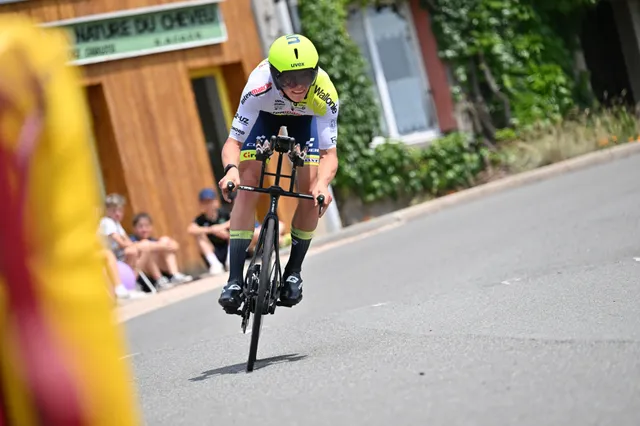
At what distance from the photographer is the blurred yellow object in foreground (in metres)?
3.11

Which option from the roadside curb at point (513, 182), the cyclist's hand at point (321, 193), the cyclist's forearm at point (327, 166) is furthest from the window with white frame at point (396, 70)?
the cyclist's hand at point (321, 193)

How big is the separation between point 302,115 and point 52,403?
565cm

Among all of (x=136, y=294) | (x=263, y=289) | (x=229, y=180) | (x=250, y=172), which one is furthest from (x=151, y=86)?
(x=263, y=289)

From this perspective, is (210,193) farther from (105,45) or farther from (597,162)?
(597,162)

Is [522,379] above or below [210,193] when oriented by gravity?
below

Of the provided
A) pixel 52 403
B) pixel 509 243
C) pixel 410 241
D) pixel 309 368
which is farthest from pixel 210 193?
pixel 52 403

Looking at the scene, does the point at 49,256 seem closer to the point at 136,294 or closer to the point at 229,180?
the point at 229,180

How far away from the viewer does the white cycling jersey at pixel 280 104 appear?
8.47 meters

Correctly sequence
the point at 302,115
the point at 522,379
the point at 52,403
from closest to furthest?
the point at 52,403
the point at 522,379
the point at 302,115

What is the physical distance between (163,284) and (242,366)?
8.69m

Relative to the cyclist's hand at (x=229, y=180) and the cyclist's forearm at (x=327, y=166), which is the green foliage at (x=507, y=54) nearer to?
the cyclist's forearm at (x=327, y=166)

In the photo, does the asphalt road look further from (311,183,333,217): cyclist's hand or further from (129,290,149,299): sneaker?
(129,290,149,299): sneaker

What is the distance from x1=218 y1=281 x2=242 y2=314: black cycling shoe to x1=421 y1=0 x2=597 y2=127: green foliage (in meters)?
15.1

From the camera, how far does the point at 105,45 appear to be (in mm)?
20031
